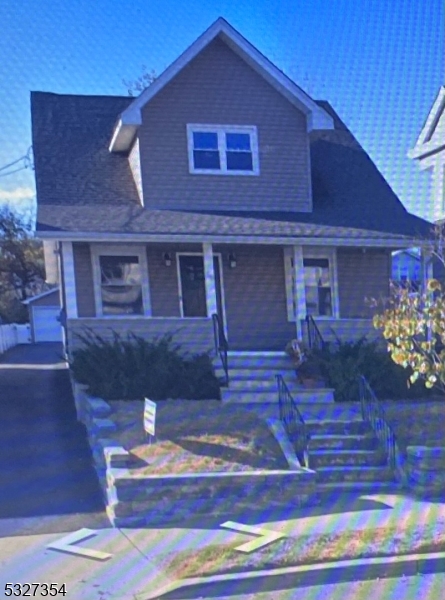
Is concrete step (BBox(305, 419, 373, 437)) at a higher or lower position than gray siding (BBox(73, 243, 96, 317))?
lower

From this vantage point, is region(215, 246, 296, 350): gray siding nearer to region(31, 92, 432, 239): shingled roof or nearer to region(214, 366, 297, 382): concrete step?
region(31, 92, 432, 239): shingled roof

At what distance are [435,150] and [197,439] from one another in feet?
43.7

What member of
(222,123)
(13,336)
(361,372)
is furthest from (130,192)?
(13,336)

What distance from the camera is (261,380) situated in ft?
34.9

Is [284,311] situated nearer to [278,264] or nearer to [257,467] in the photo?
[278,264]

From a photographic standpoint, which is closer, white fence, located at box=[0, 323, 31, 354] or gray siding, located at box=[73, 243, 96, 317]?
gray siding, located at box=[73, 243, 96, 317]

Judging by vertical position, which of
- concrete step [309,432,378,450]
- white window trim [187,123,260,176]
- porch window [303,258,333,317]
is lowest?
concrete step [309,432,378,450]

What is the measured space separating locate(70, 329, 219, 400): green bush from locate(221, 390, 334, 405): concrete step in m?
0.33

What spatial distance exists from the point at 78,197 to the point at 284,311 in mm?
5352

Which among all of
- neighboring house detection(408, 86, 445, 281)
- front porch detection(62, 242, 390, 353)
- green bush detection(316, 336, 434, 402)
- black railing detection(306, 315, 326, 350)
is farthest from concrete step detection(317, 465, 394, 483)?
neighboring house detection(408, 86, 445, 281)

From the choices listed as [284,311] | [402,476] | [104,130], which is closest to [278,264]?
[284,311]

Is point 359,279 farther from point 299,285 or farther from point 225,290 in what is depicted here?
point 225,290

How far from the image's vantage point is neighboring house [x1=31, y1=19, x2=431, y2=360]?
1240 cm

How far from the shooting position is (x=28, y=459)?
8.38m
